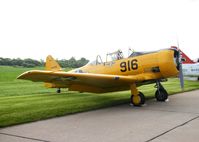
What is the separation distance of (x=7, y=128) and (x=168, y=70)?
5563 millimetres

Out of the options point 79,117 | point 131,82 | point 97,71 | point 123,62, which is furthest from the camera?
point 97,71

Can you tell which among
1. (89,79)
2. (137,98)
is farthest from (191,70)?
(89,79)

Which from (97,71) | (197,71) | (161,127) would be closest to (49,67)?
(97,71)

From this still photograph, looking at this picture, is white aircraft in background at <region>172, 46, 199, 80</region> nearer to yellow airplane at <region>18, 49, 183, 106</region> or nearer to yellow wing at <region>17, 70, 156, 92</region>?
yellow airplane at <region>18, 49, 183, 106</region>

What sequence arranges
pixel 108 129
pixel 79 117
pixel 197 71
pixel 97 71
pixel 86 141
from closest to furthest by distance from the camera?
pixel 86 141 → pixel 108 129 → pixel 79 117 → pixel 97 71 → pixel 197 71

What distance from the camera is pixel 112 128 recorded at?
5699 mm

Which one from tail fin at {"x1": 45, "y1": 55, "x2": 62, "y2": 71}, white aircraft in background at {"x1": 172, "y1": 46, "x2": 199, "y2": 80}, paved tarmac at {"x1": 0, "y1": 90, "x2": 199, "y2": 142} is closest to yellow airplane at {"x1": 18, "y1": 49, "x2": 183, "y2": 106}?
paved tarmac at {"x1": 0, "y1": 90, "x2": 199, "y2": 142}

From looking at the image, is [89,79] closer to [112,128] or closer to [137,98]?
[137,98]

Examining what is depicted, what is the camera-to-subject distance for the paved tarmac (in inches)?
192

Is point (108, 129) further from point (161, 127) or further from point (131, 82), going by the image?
point (131, 82)

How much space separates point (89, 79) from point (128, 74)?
61.7 inches

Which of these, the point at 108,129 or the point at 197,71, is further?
the point at 197,71

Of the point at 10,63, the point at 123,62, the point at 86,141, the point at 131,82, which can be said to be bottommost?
the point at 86,141

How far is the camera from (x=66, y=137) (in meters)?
5.02
